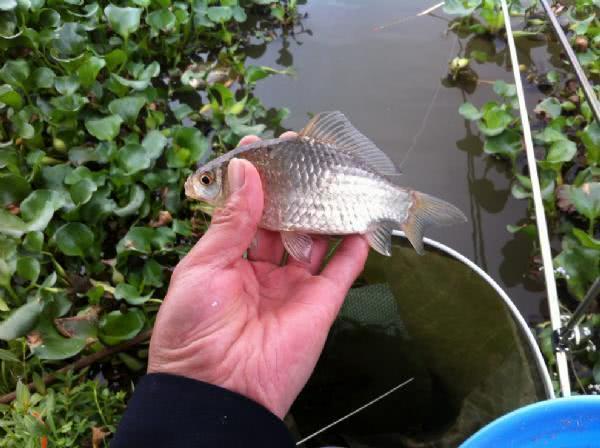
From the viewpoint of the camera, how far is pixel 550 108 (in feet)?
10.8

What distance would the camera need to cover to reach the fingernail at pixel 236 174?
160cm

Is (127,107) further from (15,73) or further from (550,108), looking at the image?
(550,108)

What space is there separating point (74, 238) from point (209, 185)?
43.3 inches

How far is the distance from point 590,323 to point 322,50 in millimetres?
2778

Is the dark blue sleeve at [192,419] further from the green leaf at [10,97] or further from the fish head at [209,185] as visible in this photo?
the green leaf at [10,97]

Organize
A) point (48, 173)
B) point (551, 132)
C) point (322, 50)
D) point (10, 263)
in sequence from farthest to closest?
point (322, 50)
point (551, 132)
point (48, 173)
point (10, 263)

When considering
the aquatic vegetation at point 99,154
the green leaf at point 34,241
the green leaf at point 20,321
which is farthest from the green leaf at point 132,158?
the green leaf at point 20,321

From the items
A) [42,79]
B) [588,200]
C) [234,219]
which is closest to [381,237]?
[234,219]

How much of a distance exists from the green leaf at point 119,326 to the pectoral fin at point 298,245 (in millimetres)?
875

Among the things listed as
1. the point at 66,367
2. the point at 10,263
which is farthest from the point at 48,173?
the point at 66,367

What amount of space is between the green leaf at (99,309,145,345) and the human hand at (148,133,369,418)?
68 cm

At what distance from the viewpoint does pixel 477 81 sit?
3.88 m

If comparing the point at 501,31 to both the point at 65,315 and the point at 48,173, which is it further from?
the point at 65,315

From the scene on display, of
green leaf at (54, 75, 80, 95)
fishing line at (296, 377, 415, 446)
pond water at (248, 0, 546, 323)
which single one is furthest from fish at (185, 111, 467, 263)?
green leaf at (54, 75, 80, 95)
